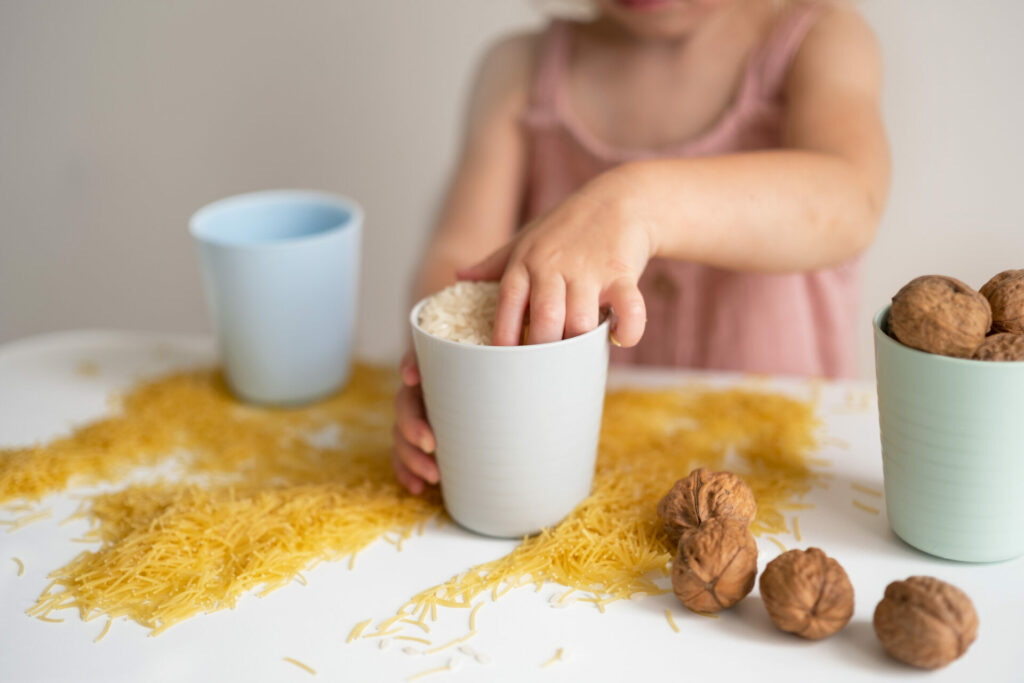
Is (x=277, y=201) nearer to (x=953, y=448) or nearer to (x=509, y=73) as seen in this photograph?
(x=509, y=73)

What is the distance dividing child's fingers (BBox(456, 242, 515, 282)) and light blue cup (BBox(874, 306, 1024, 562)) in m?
0.28

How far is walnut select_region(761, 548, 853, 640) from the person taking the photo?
0.49 meters

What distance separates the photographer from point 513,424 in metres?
0.59

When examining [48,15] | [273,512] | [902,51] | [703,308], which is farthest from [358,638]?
[48,15]

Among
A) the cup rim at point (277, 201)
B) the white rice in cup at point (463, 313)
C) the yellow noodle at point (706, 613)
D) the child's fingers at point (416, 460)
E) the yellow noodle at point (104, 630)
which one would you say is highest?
the white rice in cup at point (463, 313)

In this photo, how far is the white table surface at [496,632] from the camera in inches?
19.2

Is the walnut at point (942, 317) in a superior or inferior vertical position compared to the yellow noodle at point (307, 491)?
superior

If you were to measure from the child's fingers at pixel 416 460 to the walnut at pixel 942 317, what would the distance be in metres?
0.35

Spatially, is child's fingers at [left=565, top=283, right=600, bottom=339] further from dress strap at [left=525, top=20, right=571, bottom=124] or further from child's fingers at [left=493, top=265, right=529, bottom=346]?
dress strap at [left=525, top=20, right=571, bottom=124]

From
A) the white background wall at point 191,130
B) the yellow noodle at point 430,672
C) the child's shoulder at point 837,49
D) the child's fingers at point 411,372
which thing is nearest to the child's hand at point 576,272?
the child's fingers at point 411,372

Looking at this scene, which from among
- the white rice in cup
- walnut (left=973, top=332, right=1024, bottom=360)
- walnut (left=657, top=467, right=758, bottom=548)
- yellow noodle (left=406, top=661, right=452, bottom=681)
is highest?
walnut (left=973, top=332, right=1024, bottom=360)

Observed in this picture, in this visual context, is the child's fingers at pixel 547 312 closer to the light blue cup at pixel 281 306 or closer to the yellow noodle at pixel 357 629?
the yellow noodle at pixel 357 629

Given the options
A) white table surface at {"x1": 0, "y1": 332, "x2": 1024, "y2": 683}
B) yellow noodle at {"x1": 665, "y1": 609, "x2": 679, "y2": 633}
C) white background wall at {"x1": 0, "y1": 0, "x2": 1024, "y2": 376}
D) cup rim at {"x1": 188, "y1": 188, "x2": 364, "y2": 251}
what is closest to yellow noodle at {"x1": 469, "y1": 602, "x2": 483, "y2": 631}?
white table surface at {"x1": 0, "y1": 332, "x2": 1024, "y2": 683}

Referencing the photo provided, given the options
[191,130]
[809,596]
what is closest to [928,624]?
[809,596]
